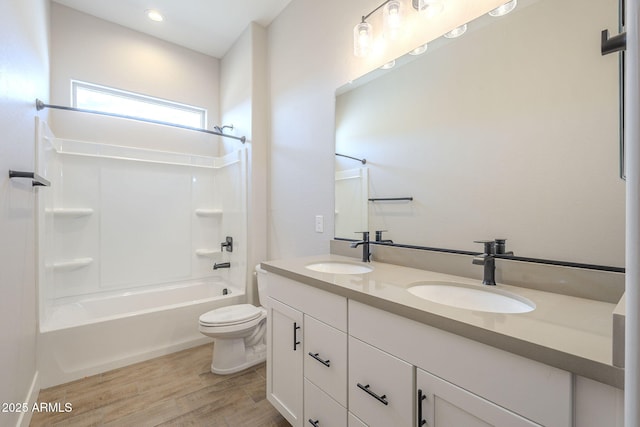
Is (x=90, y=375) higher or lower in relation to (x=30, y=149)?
lower

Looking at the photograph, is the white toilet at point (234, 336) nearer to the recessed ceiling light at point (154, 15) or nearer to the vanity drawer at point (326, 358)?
the vanity drawer at point (326, 358)

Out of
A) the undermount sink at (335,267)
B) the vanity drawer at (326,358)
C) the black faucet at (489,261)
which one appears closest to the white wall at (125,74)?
the undermount sink at (335,267)

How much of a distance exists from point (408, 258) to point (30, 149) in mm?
2265

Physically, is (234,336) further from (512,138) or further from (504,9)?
(504,9)

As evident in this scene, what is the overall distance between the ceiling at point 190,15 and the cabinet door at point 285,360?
239cm

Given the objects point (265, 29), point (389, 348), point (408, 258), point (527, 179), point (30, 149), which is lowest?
point (389, 348)

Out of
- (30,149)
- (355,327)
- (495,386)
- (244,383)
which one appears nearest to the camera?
(495,386)

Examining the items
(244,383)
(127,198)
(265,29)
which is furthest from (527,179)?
(127,198)

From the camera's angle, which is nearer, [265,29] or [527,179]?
[527,179]

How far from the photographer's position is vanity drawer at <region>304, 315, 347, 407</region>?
1059 mm

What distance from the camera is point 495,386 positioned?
0.64m

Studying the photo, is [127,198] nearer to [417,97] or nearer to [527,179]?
[417,97]

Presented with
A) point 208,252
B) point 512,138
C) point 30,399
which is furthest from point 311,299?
point 208,252

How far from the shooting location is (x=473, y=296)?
1.05 m
